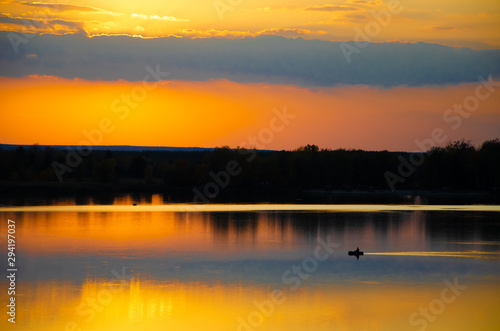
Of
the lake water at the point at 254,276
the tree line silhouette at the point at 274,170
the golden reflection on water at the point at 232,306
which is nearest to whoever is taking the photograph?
the golden reflection on water at the point at 232,306

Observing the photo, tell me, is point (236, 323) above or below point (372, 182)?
below

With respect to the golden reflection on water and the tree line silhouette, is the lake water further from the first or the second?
the tree line silhouette

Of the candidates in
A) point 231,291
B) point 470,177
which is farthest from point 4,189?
point 231,291

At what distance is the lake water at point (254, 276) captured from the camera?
2011cm

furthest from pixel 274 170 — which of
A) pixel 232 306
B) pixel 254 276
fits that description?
pixel 232 306

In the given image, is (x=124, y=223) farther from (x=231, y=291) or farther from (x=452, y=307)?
(x=452, y=307)

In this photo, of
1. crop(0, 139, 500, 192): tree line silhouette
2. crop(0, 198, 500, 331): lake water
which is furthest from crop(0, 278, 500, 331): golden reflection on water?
crop(0, 139, 500, 192): tree line silhouette

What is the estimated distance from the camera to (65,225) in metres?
47.2

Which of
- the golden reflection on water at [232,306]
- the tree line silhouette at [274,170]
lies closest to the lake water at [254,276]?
the golden reflection on water at [232,306]

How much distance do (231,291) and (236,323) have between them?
3980mm

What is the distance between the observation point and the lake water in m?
20.1

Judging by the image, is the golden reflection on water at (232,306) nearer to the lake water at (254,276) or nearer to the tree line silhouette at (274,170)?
the lake water at (254,276)

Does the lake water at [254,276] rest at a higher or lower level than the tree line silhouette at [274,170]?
lower

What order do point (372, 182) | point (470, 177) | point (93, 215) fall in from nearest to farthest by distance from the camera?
1. point (93, 215)
2. point (470, 177)
3. point (372, 182)
